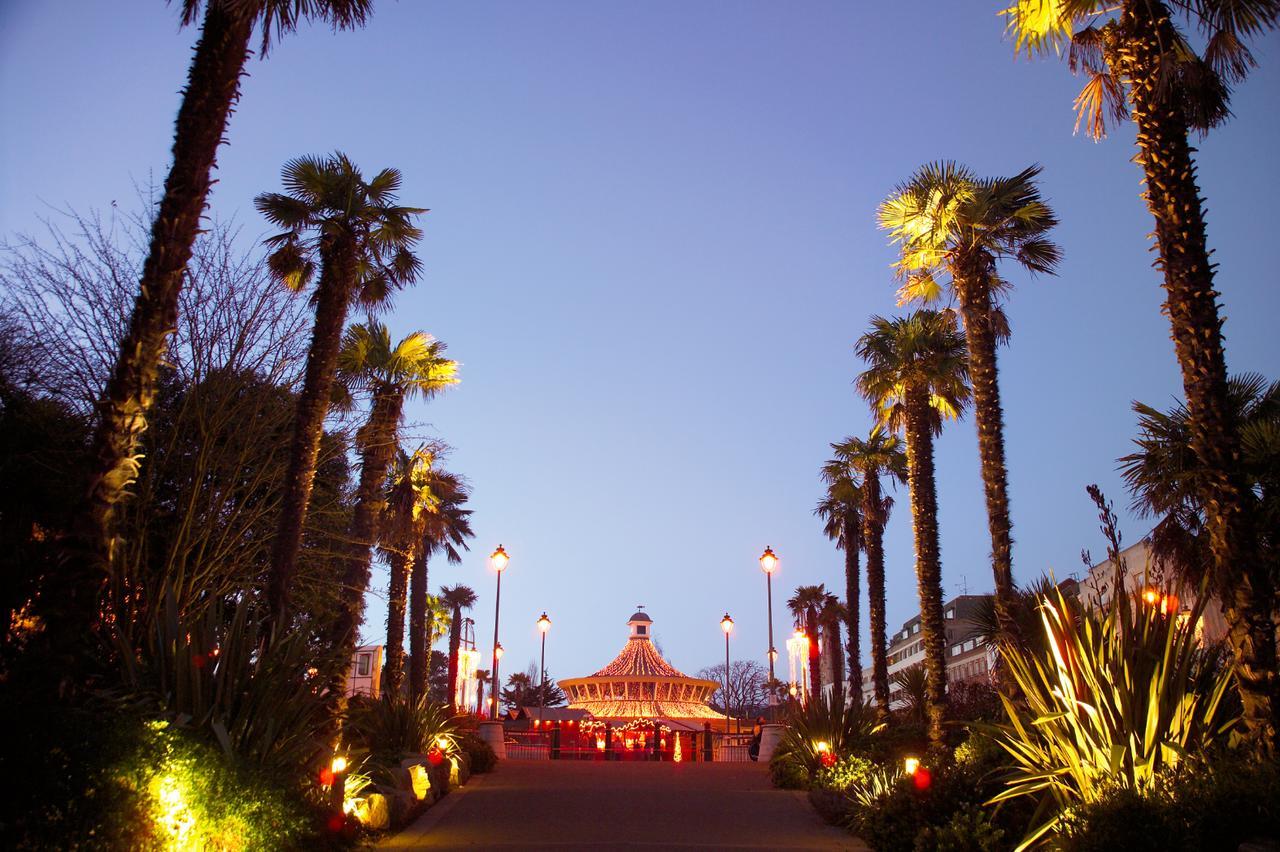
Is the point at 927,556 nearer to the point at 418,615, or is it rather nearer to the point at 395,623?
the point at 395,623

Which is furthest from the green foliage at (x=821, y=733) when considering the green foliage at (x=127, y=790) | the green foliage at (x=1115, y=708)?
the green foliage at (x=127, y=790)

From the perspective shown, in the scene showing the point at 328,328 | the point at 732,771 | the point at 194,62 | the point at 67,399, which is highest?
the point at 194,62

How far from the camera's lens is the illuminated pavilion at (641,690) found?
179 feet

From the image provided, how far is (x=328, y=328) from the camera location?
1515 centimetres

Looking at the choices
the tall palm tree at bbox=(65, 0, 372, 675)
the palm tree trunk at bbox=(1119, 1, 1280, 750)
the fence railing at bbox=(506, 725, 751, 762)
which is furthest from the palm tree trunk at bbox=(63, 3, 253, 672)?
the fence railing at bbox=(506, 725, 751, 762)

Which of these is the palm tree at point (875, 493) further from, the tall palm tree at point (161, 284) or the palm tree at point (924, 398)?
the tall palm tree at point (161, 284)

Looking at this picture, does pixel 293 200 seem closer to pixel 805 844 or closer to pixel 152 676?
pixel 152 676

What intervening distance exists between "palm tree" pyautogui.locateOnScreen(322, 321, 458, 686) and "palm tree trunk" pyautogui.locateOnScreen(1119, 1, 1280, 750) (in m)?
13.0

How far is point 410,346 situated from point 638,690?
3810 centimetres

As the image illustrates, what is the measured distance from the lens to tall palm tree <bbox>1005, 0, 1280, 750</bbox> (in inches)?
328

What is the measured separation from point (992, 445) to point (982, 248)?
4.41 meters

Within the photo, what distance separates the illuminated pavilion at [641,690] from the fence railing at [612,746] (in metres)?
15.9

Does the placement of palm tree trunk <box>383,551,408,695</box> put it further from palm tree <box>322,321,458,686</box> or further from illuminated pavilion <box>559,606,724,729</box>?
illuminated pavilion <box>559,606,724,729</box>

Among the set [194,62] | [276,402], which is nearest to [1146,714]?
[194,62]
